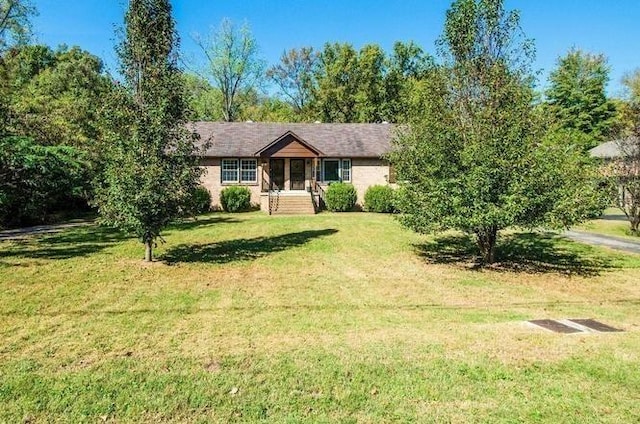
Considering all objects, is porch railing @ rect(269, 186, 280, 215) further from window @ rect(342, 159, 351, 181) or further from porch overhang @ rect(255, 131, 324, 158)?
window @ rect(342, 159, 351, 181)

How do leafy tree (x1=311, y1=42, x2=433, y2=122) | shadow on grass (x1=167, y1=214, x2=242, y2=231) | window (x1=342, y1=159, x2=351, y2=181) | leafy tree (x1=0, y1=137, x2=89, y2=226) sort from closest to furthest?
leafy tree (x1=0, y1=137, x2=89, y2=226) → shadow on grass (x1=167, y1=214, x2=242, y2=231) → window (x1=342, y1=159, x2=351, y2=181) → leafy tree (x1=311, y1=42, x2=433, y2=122)

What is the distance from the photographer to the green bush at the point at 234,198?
85.4ft

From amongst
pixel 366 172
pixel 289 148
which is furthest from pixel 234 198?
pixel 366 172

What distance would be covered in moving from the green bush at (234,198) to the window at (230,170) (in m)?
1.17

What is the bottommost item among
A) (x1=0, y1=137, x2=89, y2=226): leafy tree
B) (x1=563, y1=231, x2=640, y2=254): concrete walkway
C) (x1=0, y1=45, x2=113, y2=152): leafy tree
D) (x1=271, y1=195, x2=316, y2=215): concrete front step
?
(x1=563, y1=231, x2=640, y2=254): concrete walkway

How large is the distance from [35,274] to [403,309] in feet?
27.1

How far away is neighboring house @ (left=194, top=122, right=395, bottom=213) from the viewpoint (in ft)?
87.1

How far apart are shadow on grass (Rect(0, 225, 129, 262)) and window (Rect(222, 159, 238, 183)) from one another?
997cm

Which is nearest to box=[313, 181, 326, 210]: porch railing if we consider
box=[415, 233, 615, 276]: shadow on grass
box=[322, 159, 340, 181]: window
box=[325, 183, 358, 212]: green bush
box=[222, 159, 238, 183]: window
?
box=[325, 183, 358, 212]: green bush

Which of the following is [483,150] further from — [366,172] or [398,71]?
[398,71]

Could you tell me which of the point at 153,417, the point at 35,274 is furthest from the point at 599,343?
the point at 35,274

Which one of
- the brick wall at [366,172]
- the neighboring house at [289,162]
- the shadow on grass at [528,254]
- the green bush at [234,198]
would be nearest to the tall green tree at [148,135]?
the shadow on grass at [528,254]

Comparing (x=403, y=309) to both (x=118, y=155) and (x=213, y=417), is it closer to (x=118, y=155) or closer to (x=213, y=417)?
(x=213, y=417)

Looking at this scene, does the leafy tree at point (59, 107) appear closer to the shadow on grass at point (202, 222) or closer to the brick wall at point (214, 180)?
the shadow on grass at point (202, 222)
